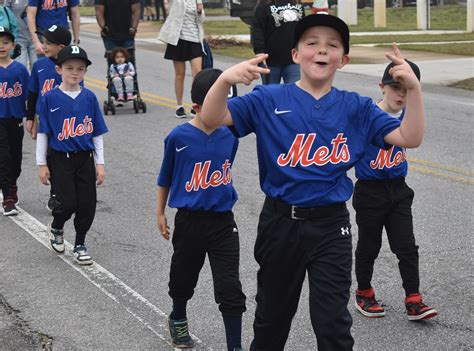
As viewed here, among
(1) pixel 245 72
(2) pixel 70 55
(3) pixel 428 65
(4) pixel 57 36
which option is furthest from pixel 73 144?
(3) pixel 428 65

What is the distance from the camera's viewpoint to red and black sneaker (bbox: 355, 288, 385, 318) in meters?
6.12

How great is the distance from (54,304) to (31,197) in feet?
11.2

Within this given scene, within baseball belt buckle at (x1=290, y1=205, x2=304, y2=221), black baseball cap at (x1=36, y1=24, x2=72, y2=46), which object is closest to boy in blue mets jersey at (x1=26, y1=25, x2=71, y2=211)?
black baseball cap at (x1=36, y1=24, x2=72, y2=46)

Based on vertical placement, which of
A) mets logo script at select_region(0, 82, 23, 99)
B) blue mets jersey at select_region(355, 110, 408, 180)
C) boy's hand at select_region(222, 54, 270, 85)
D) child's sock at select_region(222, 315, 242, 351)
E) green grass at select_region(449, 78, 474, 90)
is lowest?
green grass at select_region(449, 78, 474, 90)

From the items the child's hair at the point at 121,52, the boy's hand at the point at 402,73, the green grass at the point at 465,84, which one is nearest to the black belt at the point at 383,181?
the boy's hand at the point at 402,73

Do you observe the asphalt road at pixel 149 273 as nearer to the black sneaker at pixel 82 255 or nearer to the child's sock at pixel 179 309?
the black sneaker at pixel 82 255

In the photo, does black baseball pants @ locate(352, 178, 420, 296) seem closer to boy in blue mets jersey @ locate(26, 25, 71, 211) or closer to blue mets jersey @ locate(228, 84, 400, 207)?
blue mets jersey @ locate(228, 84, 400, 207)

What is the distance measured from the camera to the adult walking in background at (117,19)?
14.6 metres

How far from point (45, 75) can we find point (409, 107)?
4.94 metres

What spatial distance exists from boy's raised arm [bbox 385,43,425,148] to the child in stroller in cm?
1056

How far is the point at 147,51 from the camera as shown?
Answer: 26.9 metres

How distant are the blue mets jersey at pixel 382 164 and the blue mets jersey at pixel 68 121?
7.55 ft

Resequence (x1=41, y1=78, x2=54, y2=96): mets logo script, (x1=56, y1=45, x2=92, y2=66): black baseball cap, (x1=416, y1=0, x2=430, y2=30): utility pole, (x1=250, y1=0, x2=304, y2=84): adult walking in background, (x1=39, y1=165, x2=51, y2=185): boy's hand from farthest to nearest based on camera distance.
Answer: (x1=416, y1=0, x2=430, y2=30): utility pole, (x1=250, y1=0, x2=304, y2=84): adult walking in background, (x1=41, y1=78, x2=54, y2=96): mets logo script, (x1=39, y1=165, x2=51, y2=185): boy's hand, (x1=56, y1=45, x2=92, y2=66): black baseball cap

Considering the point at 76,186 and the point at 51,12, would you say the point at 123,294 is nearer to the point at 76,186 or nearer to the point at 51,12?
the point at 76,186
